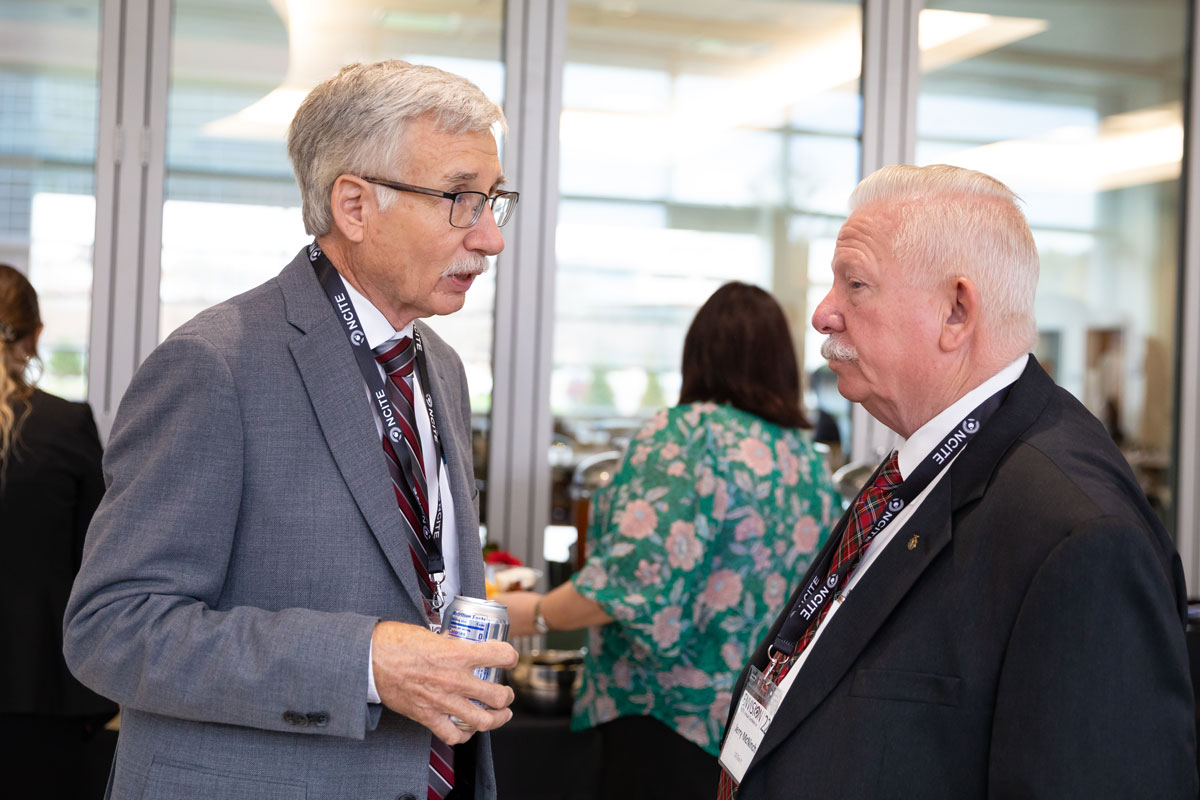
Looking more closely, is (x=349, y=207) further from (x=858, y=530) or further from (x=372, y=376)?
(x=858, y=530)

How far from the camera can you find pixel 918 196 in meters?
1.36

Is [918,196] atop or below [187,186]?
below

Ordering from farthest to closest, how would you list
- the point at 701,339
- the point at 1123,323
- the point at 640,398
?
the point at 1123,323
the point at 640,398
the point at 701,339

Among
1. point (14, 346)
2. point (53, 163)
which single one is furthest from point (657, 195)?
point (14, 346)

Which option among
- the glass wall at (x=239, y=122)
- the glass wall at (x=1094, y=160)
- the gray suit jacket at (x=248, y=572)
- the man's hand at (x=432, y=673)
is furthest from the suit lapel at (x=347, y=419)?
the glass wall at (x=1094, y=160)

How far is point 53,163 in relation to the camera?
332cm

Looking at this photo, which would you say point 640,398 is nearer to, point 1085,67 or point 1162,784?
point 1085,67

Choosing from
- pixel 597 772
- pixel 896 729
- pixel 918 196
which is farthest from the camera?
pixel 597 772

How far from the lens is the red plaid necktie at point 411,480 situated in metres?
1.36

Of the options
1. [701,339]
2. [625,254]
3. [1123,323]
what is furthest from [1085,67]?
[701,339]

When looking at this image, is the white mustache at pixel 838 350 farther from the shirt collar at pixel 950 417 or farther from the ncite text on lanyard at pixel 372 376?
the ncite text on lanyard at pixel 372 376

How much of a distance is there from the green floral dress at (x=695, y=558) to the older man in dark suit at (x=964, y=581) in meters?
0.87

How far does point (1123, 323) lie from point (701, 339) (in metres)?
2.31

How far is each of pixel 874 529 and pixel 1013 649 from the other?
11.2 inches
